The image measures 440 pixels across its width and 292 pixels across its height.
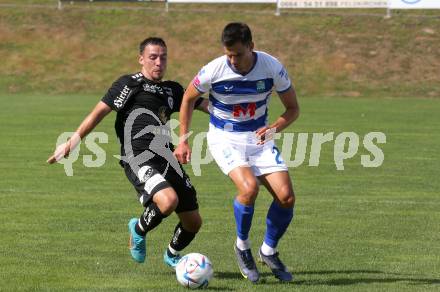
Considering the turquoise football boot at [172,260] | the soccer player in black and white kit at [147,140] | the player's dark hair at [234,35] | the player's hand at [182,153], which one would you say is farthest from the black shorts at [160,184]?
the player's dark hair at [234,35]

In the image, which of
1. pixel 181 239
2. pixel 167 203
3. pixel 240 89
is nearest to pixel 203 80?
pixel 240 89

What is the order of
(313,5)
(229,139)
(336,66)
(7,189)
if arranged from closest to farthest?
(229,139) < (7,189) < (336,66) < (313,5)

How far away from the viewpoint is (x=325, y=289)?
7.98 metres

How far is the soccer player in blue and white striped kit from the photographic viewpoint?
8.40 m

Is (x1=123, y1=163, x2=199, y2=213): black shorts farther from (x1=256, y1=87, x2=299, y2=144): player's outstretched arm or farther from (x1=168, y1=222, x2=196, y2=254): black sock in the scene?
(x1=256, y1=87, x2=299, y2=144): player's outstretched arm

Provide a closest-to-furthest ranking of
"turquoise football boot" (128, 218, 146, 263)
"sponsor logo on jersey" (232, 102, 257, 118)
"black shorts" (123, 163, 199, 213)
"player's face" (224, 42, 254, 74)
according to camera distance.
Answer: "player's face" (224, 42, 254, 74), "black shorts" (123, 163, 199, 213), "sponsor logo on jersey" (232, 102, 257, 118), "turquoise football boot" (128, 218, 146, 263)

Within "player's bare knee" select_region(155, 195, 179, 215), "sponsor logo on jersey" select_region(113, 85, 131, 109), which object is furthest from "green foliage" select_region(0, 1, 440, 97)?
"player's bare knee" select_region(155, 195, 179, 215)

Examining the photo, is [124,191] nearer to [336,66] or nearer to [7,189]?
[7,189]

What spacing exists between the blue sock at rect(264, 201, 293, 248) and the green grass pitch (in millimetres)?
353

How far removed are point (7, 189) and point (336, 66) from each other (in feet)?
86.9

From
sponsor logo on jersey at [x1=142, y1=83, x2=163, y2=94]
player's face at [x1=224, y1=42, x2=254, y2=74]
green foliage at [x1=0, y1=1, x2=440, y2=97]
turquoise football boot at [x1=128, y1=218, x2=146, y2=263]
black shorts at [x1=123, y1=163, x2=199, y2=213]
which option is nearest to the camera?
player's face at [x1=224, y1=42, x2=254, y2=74]

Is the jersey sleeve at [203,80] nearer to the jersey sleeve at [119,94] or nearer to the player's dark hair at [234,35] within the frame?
the player's dark hair at [234,35]

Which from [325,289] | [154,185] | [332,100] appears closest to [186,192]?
[154,185]

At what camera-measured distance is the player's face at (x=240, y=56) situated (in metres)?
8.17
